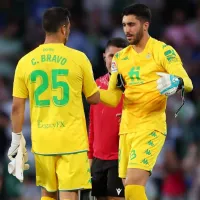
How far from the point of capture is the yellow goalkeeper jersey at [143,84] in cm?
841

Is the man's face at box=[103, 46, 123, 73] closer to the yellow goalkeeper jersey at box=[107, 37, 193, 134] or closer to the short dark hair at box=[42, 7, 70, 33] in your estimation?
the yellow goalkeeper jersey at box=[107, 37, 193, 134]

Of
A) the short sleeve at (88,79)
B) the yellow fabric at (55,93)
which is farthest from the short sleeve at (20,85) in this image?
the short sleeve at (88,79)

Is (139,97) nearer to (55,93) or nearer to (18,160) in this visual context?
(55,93)

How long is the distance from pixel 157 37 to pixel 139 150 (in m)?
6.84

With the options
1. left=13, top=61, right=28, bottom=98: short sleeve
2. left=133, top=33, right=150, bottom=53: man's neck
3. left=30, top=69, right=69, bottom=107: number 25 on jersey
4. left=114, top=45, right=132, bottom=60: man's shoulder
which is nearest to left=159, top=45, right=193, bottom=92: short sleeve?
left=133, top=33, right=150, bottom=53: man's neck

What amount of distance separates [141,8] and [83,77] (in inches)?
42.3

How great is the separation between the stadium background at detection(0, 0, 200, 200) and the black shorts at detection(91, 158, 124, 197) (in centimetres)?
351

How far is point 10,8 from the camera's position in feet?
50.4

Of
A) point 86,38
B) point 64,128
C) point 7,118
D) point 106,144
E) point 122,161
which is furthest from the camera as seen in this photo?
point 86,38

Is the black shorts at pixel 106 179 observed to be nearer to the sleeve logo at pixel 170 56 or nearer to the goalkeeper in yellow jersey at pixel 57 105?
the goalkeeper in yellow jersey at pixel 57 105

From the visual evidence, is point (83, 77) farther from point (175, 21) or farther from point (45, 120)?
point (175, 21)

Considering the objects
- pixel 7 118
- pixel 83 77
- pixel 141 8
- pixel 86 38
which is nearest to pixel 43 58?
pixel 83 77

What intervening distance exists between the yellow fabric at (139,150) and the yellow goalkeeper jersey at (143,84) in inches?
2.6

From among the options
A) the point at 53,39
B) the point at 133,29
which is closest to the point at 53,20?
the point at 53,39
